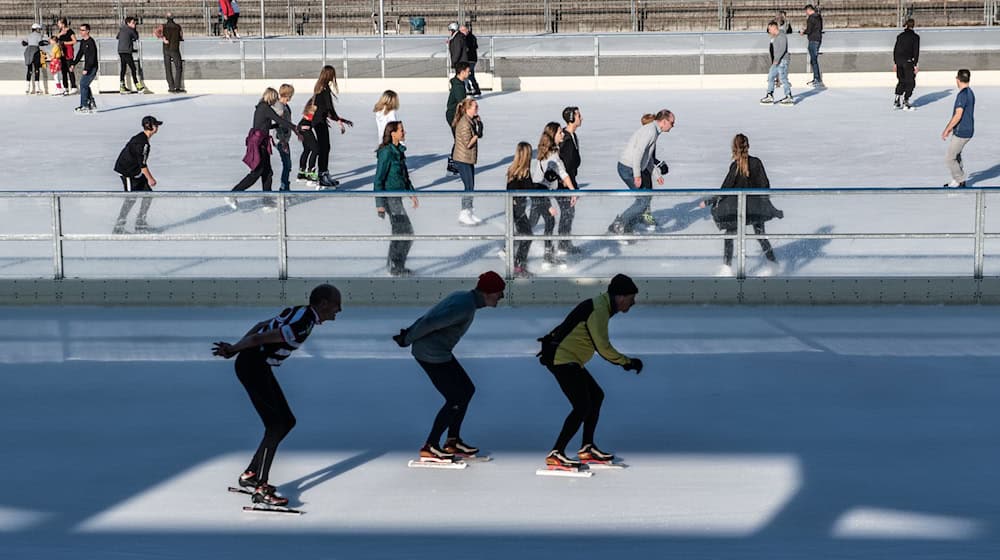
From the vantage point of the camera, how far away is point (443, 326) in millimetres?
8195

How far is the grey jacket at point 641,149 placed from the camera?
48.8 feet

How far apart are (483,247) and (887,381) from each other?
14.7ft

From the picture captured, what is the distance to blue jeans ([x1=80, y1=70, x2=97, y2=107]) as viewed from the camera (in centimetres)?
2603

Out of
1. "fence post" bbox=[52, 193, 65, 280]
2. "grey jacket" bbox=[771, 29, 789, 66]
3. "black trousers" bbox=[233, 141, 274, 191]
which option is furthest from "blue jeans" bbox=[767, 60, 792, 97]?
"fence post" bbox=[52, 193, 65, 280]

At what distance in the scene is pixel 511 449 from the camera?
9.01 metres

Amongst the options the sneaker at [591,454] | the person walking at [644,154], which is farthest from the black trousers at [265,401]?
the person walking at [644,154]

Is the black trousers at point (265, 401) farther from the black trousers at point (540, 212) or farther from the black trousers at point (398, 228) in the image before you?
the black trousers at point (540, 212)

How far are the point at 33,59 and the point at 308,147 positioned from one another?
13.1m

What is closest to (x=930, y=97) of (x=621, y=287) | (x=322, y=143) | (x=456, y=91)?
(x=456, y=91)

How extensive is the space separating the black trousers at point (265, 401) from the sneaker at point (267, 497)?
0.05 m

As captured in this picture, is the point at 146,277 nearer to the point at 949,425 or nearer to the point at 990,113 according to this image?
the point at 949,425

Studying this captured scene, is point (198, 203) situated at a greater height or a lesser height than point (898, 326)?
greater

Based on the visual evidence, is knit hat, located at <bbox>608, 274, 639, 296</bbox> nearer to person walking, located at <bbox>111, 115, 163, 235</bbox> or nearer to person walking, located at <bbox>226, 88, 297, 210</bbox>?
person walking, located at <bbox>111, 115, 163, 235</bbox>

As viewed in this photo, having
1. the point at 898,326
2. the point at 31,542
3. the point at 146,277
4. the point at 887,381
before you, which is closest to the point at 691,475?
the point at 887,381
